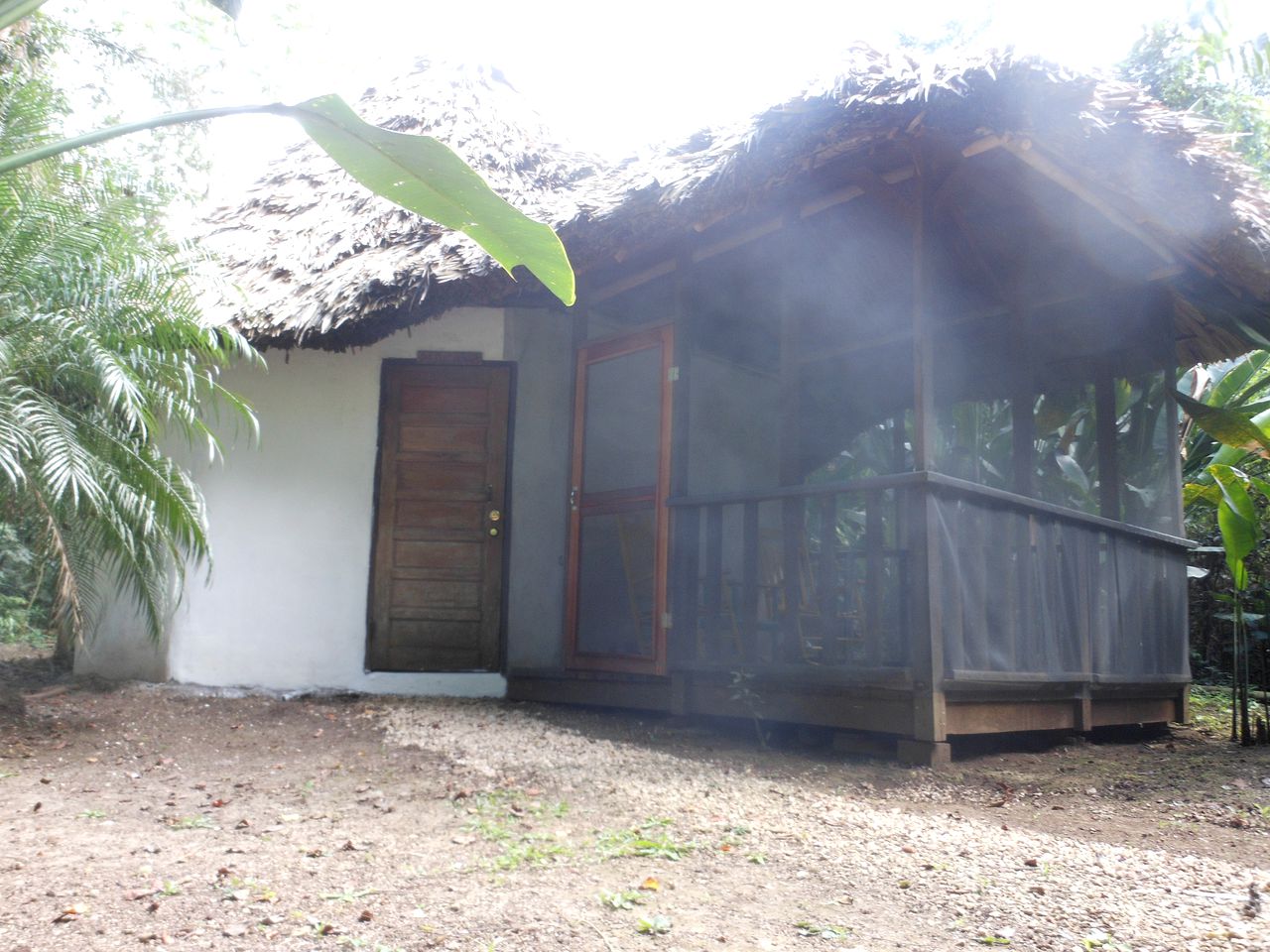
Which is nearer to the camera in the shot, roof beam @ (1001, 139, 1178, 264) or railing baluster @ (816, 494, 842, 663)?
roof beam @ (1001, 139, 1178, 264)

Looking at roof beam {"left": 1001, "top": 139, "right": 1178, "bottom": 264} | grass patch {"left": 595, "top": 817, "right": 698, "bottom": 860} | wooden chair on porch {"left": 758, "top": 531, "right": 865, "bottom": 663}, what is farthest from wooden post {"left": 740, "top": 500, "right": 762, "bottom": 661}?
roof beam {"left": 1001, "top": 139, "right": 1178, "bottom": 264}

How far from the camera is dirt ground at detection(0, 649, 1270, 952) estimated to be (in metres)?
2.19

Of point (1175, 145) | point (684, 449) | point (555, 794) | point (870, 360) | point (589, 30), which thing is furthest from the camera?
Answer: point (589, 30)

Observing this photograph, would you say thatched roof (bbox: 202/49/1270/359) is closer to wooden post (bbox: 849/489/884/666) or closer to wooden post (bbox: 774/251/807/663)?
wooden post (bbox: 774/251/807/663)

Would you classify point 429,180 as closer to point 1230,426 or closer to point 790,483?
point 790,483

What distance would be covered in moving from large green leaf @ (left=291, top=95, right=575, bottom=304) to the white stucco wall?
168 inches

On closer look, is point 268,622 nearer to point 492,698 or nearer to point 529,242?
point 492,698

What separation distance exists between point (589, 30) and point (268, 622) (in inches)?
793

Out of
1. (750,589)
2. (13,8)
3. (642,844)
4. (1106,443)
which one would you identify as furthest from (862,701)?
(13,8)

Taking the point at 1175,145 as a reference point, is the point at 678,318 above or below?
below

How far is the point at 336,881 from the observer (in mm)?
2500

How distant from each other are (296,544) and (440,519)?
2.70 feet

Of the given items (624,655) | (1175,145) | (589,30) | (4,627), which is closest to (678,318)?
(624,655)

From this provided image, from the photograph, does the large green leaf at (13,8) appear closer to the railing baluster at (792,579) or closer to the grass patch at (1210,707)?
the railing baluster at (792,579)
